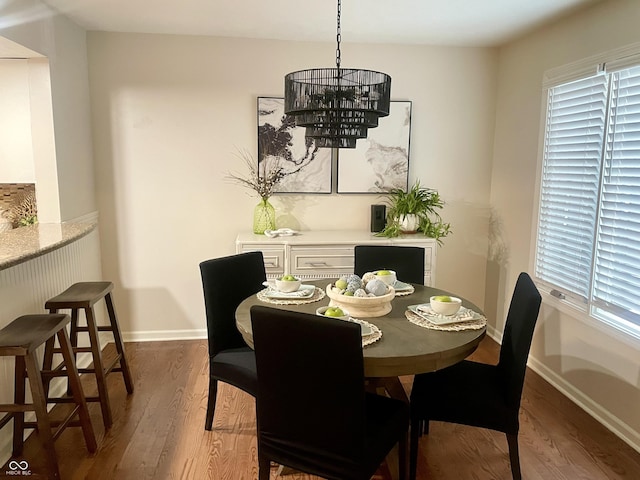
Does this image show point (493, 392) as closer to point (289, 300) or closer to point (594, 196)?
point (289, 300)

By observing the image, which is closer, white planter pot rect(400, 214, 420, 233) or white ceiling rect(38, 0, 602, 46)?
white ceiling rect(38, 0, 602, 46)

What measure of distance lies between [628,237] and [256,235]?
8.07 feet

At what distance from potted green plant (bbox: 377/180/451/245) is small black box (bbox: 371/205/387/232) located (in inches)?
2.0

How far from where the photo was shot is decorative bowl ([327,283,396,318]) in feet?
7.29

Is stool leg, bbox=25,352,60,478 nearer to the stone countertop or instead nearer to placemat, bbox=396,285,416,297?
the stone countertop

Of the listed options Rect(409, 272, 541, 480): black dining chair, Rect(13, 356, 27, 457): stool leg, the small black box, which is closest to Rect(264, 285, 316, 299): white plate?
Rect(409, 272, 541, 480): black dining chair

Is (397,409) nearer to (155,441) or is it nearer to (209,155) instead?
(155,441)

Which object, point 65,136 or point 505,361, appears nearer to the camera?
point 505,361

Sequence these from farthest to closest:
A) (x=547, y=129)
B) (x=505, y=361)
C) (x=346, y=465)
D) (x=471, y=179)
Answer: (x=471, y=179) → (x=547, y=129) → (x=505, y=361) → (x=346, y=465)

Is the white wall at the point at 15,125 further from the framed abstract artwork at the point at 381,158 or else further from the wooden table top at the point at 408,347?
the wooden table top at the point at 408,347

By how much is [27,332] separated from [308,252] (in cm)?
192

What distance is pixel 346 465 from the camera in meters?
1.70

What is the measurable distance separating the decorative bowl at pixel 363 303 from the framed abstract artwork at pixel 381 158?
5.84ft

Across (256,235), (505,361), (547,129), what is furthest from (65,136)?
(547,129)
